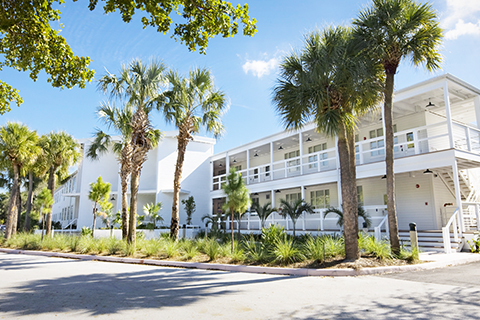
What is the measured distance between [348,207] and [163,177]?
20.9 meters

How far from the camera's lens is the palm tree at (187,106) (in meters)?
16.1

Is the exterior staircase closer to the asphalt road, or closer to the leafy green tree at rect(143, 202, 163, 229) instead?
the asphalt road

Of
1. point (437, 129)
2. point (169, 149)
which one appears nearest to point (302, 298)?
point (437, 129)

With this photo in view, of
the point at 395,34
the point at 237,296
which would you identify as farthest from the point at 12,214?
the point at 395,34

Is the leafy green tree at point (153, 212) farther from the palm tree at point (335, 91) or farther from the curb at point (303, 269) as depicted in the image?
the palm tree at point (335, 91)

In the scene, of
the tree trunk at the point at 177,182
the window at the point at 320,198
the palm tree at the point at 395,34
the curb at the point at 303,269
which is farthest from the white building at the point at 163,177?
the palm tree at the point at 395,34

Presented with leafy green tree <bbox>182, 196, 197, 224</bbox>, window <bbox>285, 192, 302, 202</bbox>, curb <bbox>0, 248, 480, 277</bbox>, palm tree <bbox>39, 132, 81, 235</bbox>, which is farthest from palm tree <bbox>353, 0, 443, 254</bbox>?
palm tree <bbox>39, 132, 81, 235</bbox>

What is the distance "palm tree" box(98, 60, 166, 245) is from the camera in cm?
1551

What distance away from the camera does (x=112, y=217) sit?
93.2 ft

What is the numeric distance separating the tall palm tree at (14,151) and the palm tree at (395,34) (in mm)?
19950

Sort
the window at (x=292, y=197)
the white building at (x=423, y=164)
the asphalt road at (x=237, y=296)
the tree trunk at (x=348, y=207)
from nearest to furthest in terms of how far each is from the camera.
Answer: the asphalt road at (x=237, y=296) < the tree trunk at (x=348, y=207) < the white building at (x=423, y=164) < the window at (x=292, y=197)

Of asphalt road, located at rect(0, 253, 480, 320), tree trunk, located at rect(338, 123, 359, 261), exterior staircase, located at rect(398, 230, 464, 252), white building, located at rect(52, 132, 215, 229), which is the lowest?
asphalt road, located at rect(0, 253, 480, 320)

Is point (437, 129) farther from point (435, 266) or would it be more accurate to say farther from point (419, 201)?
point (435, 266)

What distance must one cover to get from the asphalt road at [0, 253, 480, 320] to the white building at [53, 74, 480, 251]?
5.21 metres
